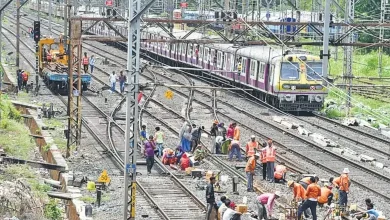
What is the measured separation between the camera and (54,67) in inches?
1868

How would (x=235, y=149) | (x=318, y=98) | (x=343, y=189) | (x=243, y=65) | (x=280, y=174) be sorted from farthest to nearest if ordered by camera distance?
(x=243, y=65)
(x=318, y=98)
(x=235, y=149)
(x=280, y=174)
(x=343, y=189)

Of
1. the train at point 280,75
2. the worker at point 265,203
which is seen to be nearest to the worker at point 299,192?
the worker at point 265,203

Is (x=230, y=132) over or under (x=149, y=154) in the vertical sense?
over

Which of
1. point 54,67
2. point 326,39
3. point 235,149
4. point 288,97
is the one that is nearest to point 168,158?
point 235,149

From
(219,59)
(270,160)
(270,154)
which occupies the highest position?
(219,59)

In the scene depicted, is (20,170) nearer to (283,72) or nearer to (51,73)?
(283,72)

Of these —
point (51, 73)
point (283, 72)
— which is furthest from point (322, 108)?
point (51, 73)

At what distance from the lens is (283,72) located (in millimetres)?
37781

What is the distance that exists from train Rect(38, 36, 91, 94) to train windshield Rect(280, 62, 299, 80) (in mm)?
10706

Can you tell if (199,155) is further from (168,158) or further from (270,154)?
(270,154)

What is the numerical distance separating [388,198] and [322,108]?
17.1m

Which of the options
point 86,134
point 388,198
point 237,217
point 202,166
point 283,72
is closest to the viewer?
point 237,217

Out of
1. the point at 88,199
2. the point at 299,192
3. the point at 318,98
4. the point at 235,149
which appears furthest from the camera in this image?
the point at 318,98

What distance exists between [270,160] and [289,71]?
1384 cm
